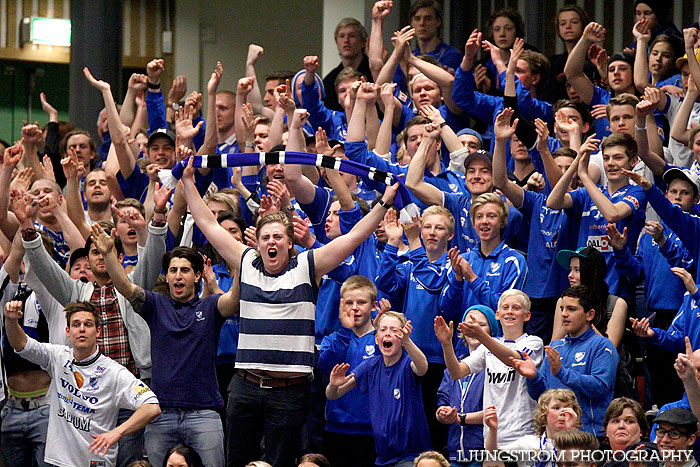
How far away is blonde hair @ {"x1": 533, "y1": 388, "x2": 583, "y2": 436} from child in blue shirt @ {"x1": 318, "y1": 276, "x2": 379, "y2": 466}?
133 centimetres

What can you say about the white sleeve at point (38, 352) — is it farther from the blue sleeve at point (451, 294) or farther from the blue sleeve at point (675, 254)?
the blue sleeve at point (675, 254)

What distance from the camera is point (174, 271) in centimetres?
760

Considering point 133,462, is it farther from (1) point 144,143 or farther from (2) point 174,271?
(1) point 144,143

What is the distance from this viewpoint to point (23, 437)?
8281 millimetres

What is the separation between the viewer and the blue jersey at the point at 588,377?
22.7ft

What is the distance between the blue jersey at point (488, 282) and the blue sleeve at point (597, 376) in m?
0.84

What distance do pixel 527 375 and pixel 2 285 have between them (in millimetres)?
3949

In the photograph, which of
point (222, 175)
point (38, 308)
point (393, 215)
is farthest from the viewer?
point (222, 175)

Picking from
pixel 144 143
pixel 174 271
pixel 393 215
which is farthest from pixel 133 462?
pixel 144 143

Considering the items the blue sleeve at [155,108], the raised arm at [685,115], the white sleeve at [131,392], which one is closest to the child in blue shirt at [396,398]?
the white sleeve at [131,392]

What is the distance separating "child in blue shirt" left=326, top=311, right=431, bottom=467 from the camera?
732cm

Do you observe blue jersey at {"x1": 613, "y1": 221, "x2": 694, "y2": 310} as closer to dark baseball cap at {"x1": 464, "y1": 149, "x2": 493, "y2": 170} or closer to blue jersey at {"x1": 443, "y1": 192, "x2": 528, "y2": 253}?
blue jersey at {"x1": 443, "y1": 192, "x2": 528, "y2": 253}

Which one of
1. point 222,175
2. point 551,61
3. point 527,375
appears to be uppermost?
point 551,61

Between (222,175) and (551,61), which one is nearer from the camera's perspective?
(222,175)
